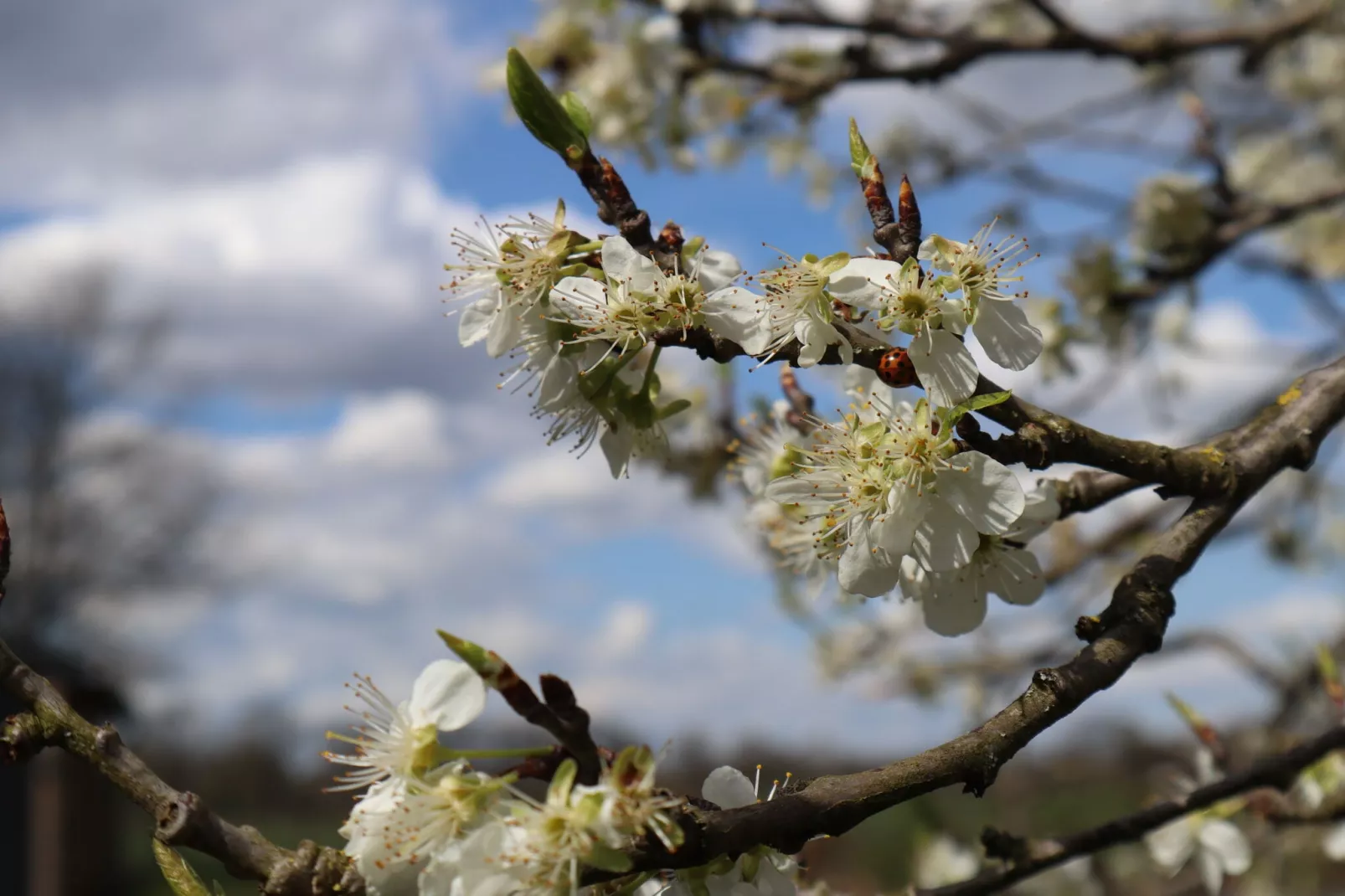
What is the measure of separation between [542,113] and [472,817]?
70cm

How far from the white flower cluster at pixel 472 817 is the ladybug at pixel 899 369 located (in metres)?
0.42

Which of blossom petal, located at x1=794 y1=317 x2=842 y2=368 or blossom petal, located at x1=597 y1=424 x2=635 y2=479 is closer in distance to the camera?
blossom petal, located at x1=794 y1=317 x2=842 y2=368

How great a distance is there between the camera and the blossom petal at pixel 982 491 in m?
1.09

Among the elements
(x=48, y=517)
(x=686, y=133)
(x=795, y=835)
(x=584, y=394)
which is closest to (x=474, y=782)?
(x=795, y=835)

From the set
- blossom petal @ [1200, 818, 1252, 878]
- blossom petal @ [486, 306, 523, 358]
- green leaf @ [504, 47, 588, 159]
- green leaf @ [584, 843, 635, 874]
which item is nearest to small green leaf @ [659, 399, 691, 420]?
blossom petal @ [486, 306, 523, 358]

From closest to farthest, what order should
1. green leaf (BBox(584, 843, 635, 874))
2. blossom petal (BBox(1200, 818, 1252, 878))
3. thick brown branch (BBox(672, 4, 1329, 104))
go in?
green leaf (BBox(584, 843, 635, 874)) → blossom petal (BBox(1200, 818, 1252, 878)) → thick brown branch (BBox(672, 4, 1329, 104))

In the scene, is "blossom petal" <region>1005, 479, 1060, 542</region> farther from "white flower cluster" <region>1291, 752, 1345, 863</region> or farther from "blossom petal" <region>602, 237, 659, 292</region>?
"white flower cluster" <region>1291, 752, 1345, 863</region>

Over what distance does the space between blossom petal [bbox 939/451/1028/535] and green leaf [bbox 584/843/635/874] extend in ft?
1.63

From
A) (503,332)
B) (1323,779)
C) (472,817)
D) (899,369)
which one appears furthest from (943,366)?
(1323,779)

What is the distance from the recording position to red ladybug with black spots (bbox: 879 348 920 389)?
1.03m

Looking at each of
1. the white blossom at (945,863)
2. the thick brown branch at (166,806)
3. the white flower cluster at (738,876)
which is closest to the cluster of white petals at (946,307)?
the white flower cluster at (738,876)

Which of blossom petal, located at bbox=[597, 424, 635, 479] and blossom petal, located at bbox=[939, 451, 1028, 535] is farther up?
blossom petal, located at bbox=[597, 424, 635, 479]

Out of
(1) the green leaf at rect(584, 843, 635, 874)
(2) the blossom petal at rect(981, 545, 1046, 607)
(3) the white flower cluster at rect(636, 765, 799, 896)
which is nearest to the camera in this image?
(1) the green leaf at rect(584, 843, 635, 874)

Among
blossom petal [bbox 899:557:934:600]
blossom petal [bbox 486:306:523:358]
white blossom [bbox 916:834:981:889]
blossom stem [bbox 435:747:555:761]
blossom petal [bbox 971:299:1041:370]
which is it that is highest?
blossom petal [bbox 486:306:523:358]
